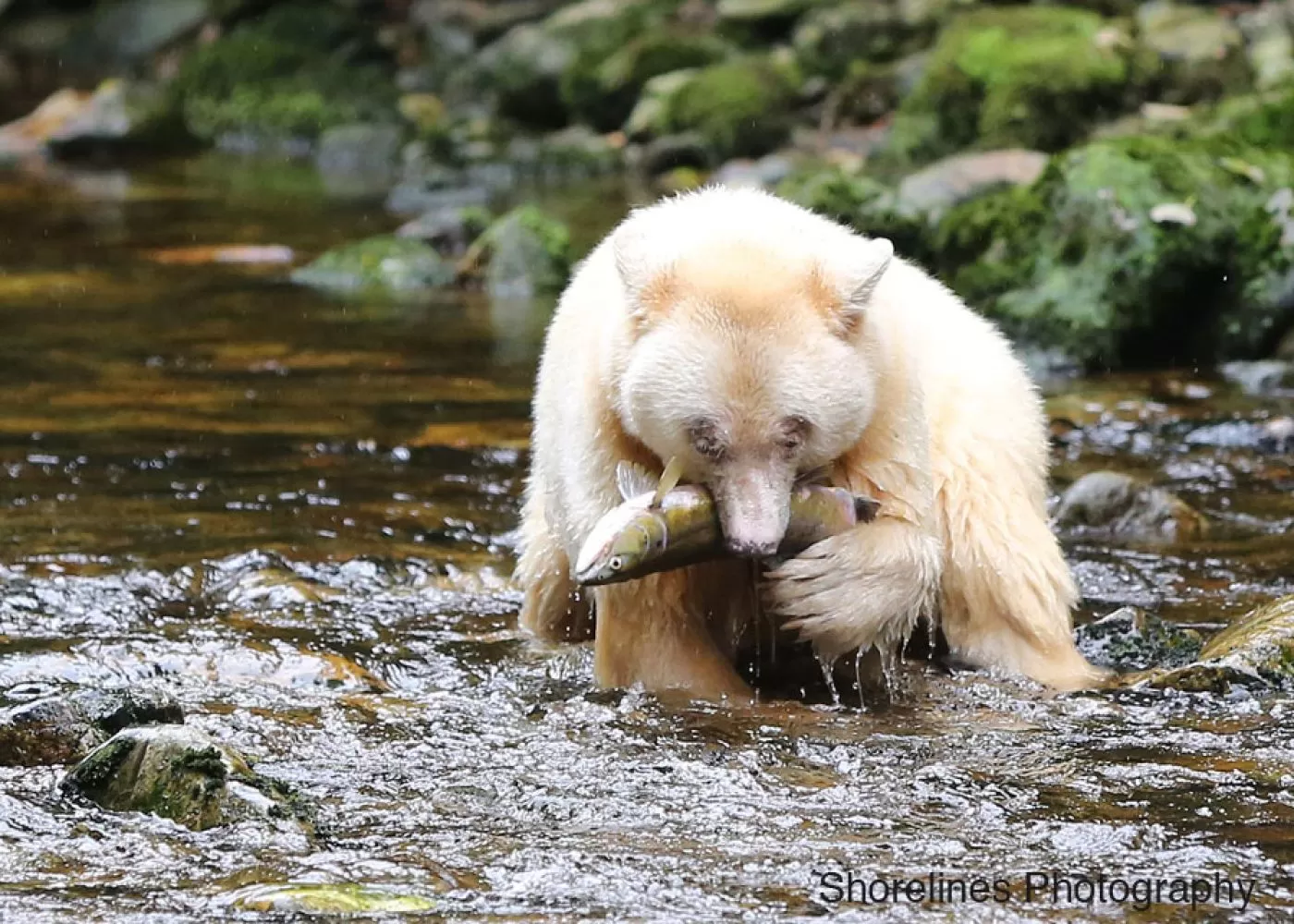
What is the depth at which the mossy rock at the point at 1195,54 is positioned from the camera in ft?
59.7

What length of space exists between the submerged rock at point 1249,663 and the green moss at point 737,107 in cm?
1462

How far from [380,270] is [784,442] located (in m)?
9.62

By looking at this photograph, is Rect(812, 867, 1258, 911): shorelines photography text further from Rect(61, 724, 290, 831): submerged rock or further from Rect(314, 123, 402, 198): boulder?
Rect(314, 123, 402, 198): boulder

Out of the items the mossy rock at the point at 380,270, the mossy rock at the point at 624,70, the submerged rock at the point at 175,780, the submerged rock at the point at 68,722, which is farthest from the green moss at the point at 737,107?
the submerged rock at the point at 175,780

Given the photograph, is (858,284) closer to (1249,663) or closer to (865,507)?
(865,507)

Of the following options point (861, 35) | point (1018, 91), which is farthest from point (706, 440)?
point (861, 35)

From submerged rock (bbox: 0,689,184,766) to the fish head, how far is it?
1153 millimetres

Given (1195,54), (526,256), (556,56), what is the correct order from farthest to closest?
(556,56), (1195,54), (526,256)

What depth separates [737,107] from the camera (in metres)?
20.0

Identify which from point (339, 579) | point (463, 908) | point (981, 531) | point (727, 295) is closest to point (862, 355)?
point (727, 295)

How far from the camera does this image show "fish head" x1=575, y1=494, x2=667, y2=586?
473 centimetres

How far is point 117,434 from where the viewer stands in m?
8.95

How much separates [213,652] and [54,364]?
5032mm

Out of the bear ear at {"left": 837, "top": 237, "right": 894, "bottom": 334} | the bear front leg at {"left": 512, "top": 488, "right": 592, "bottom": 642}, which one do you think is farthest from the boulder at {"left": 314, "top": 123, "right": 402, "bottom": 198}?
the bear ear at {"left": 837, "top": 237, "right": 894, "bottom": 334}
